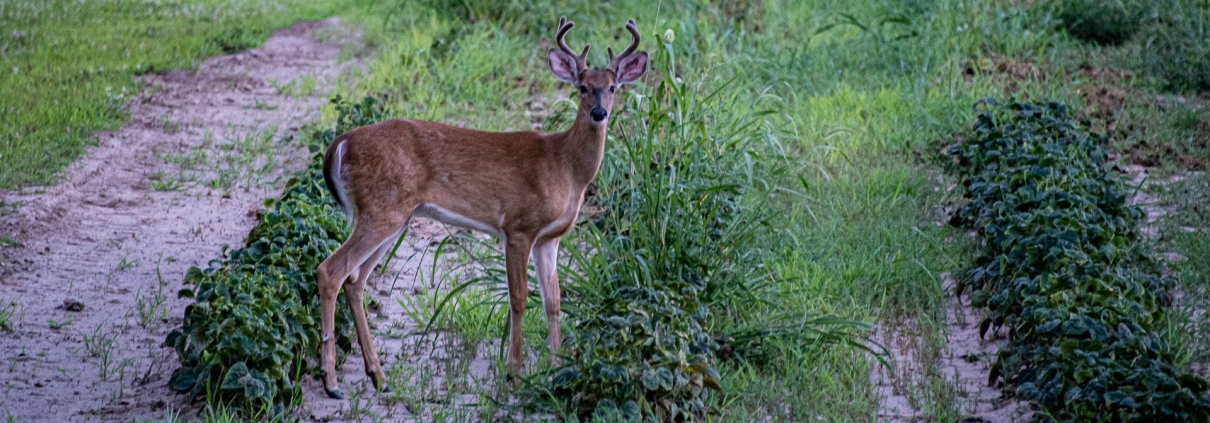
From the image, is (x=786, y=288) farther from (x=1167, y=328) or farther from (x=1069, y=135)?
(x=1069, y=135)

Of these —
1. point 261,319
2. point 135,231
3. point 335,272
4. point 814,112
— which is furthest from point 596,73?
point 814,112

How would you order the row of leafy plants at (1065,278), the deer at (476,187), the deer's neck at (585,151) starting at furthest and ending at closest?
1. the deer's neck at (585,151)
2. the deer at (476,187)
3. the row of leafy plants at (1065,278)

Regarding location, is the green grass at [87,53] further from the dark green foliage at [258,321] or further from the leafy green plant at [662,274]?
the leafy green plant at [662,274]

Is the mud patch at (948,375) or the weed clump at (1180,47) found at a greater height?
the weed clump at (1180,47)

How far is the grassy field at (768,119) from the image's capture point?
A: 5309 millimetres

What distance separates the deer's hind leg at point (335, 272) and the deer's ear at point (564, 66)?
0.97 metres

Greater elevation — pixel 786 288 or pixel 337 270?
pixel 337 270

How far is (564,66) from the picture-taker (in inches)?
208

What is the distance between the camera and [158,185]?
7590 millimetres

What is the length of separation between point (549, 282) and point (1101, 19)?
7943mm

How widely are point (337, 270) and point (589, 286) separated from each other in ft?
3.59

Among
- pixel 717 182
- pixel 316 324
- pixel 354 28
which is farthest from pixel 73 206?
pixel 354 28

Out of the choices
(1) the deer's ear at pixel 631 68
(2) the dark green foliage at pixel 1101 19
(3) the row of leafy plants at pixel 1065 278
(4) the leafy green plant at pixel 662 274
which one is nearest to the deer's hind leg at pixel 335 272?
(4) the leafy green plant at pixel 662 274

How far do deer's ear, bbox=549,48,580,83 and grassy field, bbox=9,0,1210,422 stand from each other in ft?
1.25
